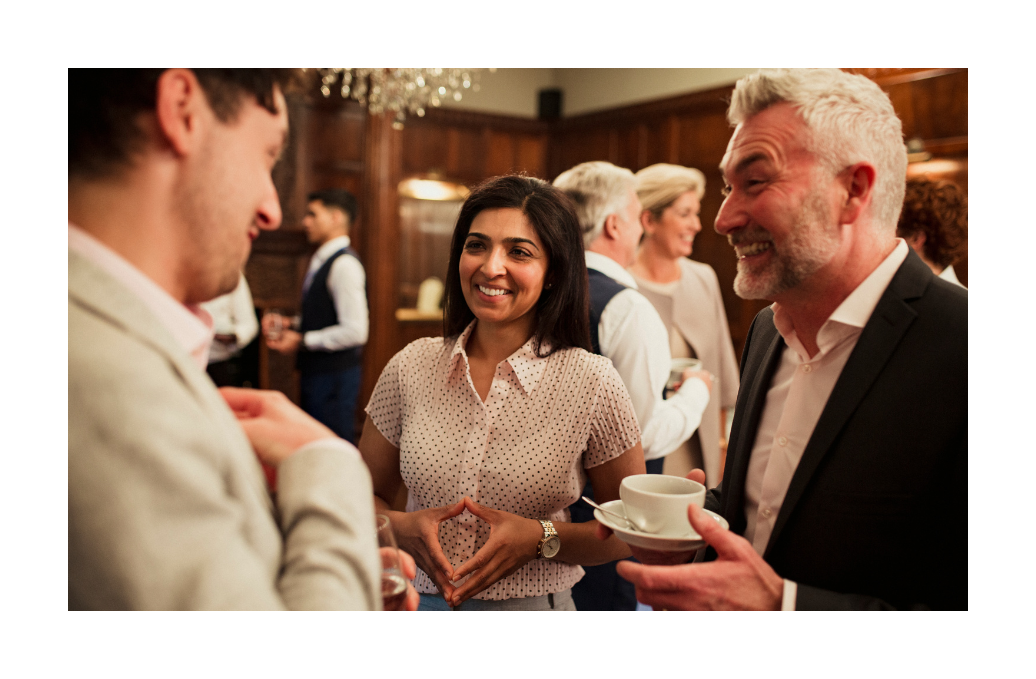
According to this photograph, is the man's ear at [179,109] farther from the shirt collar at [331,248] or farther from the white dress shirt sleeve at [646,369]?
the shirt collar at [331,248]

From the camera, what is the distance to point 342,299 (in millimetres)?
2980

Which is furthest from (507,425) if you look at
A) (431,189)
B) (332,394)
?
(431,189)

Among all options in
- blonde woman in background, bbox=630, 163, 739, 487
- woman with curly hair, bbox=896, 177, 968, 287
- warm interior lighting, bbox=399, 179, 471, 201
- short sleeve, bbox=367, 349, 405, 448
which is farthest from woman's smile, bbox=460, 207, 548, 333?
warm interior lighting, bbox=399, 179, 471, 201

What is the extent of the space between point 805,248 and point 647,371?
21.2 inches

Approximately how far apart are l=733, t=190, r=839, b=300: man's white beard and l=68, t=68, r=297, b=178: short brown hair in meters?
0.77

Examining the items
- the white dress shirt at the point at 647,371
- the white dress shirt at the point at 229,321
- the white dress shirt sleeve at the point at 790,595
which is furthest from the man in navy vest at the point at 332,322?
the white dress shirt sleeve at the point at 790,595

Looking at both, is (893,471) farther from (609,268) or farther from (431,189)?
(431,189)

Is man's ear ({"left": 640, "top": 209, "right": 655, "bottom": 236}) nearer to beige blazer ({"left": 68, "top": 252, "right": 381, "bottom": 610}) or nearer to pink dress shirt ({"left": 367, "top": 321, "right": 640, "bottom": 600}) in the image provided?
pink dress shirt ({"left": 367, "top": 321, "right": 640, "bottom": 600})

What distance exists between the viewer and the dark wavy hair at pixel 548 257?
1309 mm

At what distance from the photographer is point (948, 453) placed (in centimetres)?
106

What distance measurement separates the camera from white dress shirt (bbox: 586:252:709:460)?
61.9 inches
